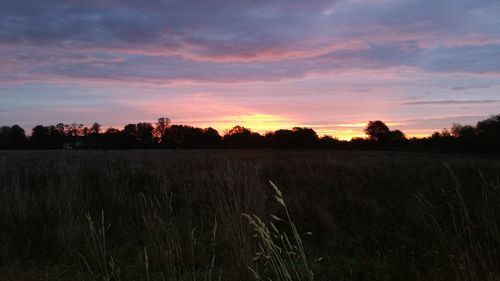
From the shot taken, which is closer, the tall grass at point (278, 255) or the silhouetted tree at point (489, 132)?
the tall grass at point (278, 255)

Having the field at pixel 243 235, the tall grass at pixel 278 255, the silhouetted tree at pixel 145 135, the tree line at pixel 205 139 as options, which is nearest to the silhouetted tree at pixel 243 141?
the tree line at pixel 205 139

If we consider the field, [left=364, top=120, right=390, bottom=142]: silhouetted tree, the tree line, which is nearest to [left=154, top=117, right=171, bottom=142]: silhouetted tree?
the tree line

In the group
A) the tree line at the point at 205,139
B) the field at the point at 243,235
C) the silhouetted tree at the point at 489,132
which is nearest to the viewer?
the field at the point at 243,235

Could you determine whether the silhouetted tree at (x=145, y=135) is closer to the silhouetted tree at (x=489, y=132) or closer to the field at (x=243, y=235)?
the silhouetted tree at (x=489, y=132)

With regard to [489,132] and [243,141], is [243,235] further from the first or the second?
[243,141]

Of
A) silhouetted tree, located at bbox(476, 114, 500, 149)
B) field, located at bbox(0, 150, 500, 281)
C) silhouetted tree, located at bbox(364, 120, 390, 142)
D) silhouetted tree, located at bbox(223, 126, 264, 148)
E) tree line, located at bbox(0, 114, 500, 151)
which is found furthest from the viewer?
silhouetted tree, located at bbox(364, 120, 390, 142)

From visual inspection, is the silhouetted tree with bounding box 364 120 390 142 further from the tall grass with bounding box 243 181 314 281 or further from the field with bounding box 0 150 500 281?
the tall grass with bounding box 243 181 314 281

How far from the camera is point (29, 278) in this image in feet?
15.0

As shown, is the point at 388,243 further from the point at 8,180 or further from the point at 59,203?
the point at 8,180

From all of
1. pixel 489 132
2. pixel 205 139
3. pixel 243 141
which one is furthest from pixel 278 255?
pixel 205 139

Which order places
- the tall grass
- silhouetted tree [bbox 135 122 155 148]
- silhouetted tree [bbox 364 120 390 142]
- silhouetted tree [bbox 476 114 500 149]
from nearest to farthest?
1. the tall grass
2. silhouetted tree [bbox 476 114 500 149]
3. silhouetted tree [bbox 364 120 390 142]
4. silhouetted tree [bbox 135 122 155 148]

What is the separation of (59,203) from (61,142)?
93533 millimetres

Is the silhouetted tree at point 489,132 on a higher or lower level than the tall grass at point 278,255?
higher

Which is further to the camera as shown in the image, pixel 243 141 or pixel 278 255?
pixel 243 141
